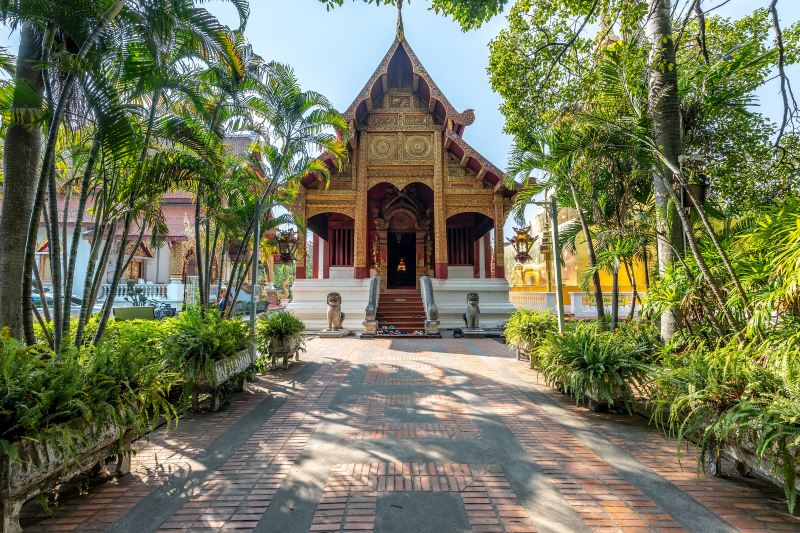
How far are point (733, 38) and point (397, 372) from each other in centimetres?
849

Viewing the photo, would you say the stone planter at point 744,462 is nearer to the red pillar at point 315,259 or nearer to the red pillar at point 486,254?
the red pillar at point 486,254

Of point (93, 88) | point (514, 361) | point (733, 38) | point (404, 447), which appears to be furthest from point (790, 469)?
point (733, 38)

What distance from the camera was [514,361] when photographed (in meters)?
7.37

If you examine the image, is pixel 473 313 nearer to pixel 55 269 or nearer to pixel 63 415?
pixel 55 269

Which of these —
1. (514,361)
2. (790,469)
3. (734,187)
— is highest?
(734,187)

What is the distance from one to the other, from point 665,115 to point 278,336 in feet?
21.0

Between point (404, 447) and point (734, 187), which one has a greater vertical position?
point (734, 187)

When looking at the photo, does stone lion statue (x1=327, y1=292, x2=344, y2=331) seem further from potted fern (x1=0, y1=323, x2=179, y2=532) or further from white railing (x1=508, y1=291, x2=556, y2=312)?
potted fern (x1=0, y1=323, x2=179, y2=532)

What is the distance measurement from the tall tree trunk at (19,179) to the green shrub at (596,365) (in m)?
5.61

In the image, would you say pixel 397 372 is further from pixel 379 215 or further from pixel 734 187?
pixel 379 215

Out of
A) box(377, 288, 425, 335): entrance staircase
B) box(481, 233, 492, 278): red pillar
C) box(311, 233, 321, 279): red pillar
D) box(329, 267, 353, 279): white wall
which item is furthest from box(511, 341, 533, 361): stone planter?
box(311, 233, 321, 279): red pillar

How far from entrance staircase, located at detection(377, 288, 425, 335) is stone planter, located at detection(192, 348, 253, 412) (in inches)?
288

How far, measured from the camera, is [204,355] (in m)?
4.18

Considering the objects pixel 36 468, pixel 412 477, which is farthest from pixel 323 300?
pixel 36 468
